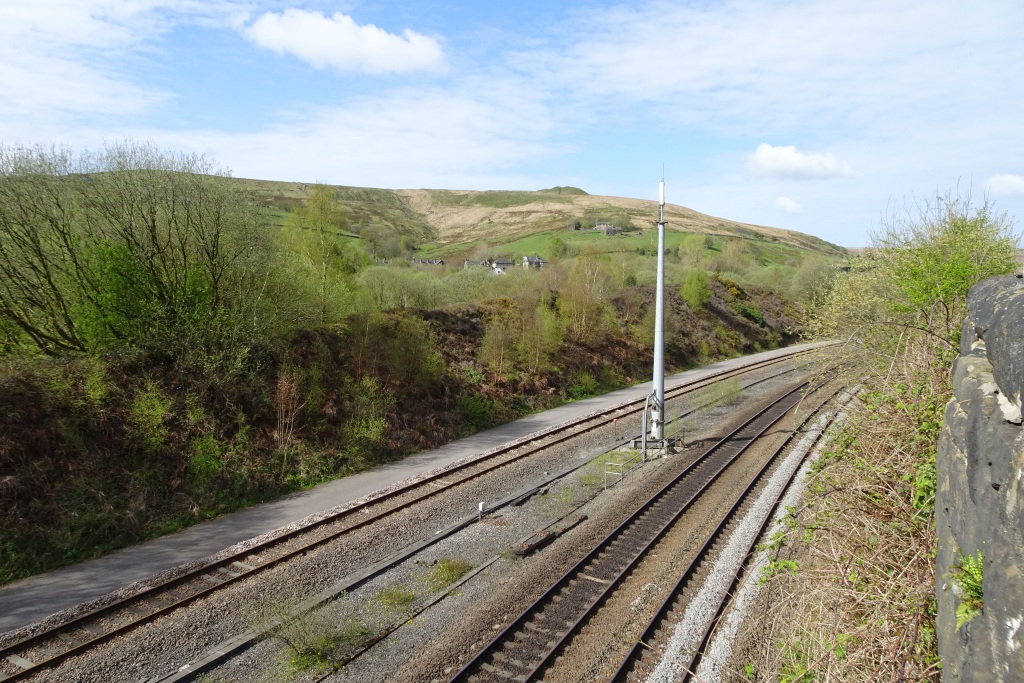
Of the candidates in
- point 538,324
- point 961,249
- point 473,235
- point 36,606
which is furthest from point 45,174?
point 473,235

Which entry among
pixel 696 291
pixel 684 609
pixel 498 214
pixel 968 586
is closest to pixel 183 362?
pixel 684 609

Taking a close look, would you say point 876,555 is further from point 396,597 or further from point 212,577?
point 212,577

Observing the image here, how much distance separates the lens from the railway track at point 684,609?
27.0ft

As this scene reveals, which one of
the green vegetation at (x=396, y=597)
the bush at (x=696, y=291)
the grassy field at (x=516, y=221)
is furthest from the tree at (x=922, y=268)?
the grassy field at (x=516, y=221)

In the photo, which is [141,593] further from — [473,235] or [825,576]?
[473,235]

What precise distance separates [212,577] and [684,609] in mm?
8671

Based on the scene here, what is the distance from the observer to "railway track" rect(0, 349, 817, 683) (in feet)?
29.0

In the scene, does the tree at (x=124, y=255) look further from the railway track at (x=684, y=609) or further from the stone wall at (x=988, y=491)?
the stone wall at (x=988, y=491)

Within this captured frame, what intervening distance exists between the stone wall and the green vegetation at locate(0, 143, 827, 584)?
48.3 feet

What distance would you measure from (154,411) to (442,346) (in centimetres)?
1305

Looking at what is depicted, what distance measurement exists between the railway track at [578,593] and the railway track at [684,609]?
3.20 ft

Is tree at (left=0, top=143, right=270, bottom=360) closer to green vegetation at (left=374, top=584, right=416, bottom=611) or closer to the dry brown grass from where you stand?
green vegetation at (left=374, top=584, right=416, bottom=611)

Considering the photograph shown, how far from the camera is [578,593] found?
33.5 ft

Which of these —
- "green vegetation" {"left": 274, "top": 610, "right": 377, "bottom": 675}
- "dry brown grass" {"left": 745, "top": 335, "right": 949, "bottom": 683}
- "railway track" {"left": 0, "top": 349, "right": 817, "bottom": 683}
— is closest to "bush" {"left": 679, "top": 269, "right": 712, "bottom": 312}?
"railway track" {"left": 0, "top": 349, "right": 817, "bottom": 683}
